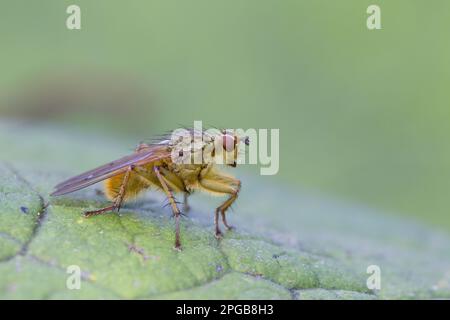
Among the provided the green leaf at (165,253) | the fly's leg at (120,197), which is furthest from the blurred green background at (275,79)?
the fly's leg at (120,197)

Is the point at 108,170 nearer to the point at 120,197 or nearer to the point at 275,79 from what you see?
the point at 120,197

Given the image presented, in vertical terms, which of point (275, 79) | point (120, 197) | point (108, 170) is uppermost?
point (275, 79)

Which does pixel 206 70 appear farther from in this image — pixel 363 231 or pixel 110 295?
pixel 110 295

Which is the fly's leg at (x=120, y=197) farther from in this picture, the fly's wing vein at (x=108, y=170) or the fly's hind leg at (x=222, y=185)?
the fly's hind leg at (x=222, y=185)

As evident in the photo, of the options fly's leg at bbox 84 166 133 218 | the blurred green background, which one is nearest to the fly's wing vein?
fly's leg at bbox 84 166 133 218

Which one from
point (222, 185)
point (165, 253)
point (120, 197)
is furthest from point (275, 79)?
point (165, 253)
